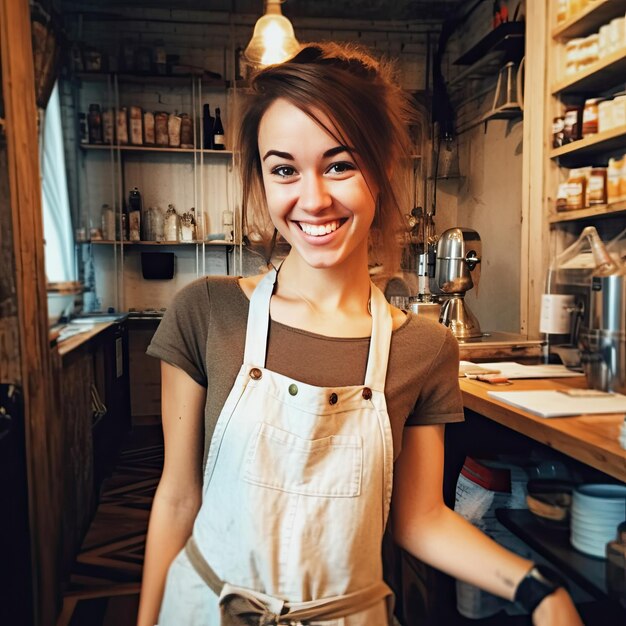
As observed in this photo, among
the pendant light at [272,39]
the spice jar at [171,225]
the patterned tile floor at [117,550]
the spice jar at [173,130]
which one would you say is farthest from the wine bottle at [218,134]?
the patterned tile floor at [117,550]

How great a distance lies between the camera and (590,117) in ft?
7.43

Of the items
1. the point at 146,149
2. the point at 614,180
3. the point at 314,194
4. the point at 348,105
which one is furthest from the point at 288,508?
the point at 146,149

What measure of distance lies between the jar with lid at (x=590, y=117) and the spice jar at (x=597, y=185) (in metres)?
0.16

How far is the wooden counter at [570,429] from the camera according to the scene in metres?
0.90

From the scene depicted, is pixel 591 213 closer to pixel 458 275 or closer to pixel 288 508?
pixel 458 275

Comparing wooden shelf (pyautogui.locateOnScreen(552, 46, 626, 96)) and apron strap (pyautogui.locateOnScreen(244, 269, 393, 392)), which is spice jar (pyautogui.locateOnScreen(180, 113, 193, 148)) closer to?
wooden shelf (pyautogui.locateOnScreen(552, 46, 626, 96))

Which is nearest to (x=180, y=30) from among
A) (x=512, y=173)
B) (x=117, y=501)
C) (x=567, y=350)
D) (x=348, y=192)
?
(x=512, y=173)

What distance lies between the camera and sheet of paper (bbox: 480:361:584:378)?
1.58 meters

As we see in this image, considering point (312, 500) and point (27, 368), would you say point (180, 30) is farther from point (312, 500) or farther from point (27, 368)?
point (312, 500)

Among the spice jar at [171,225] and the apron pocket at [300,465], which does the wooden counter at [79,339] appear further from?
the apron pocket at [300,465]

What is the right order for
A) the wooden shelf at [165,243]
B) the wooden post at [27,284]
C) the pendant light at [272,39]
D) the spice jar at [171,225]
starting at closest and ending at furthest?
the wooden post at [27,284]
the pendant light at [272,39]
the wooden shelf at [165,243]
the spice jar at [171,225]

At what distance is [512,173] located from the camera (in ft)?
11.0

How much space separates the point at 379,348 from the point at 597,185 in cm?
187

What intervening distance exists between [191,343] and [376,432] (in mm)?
278
